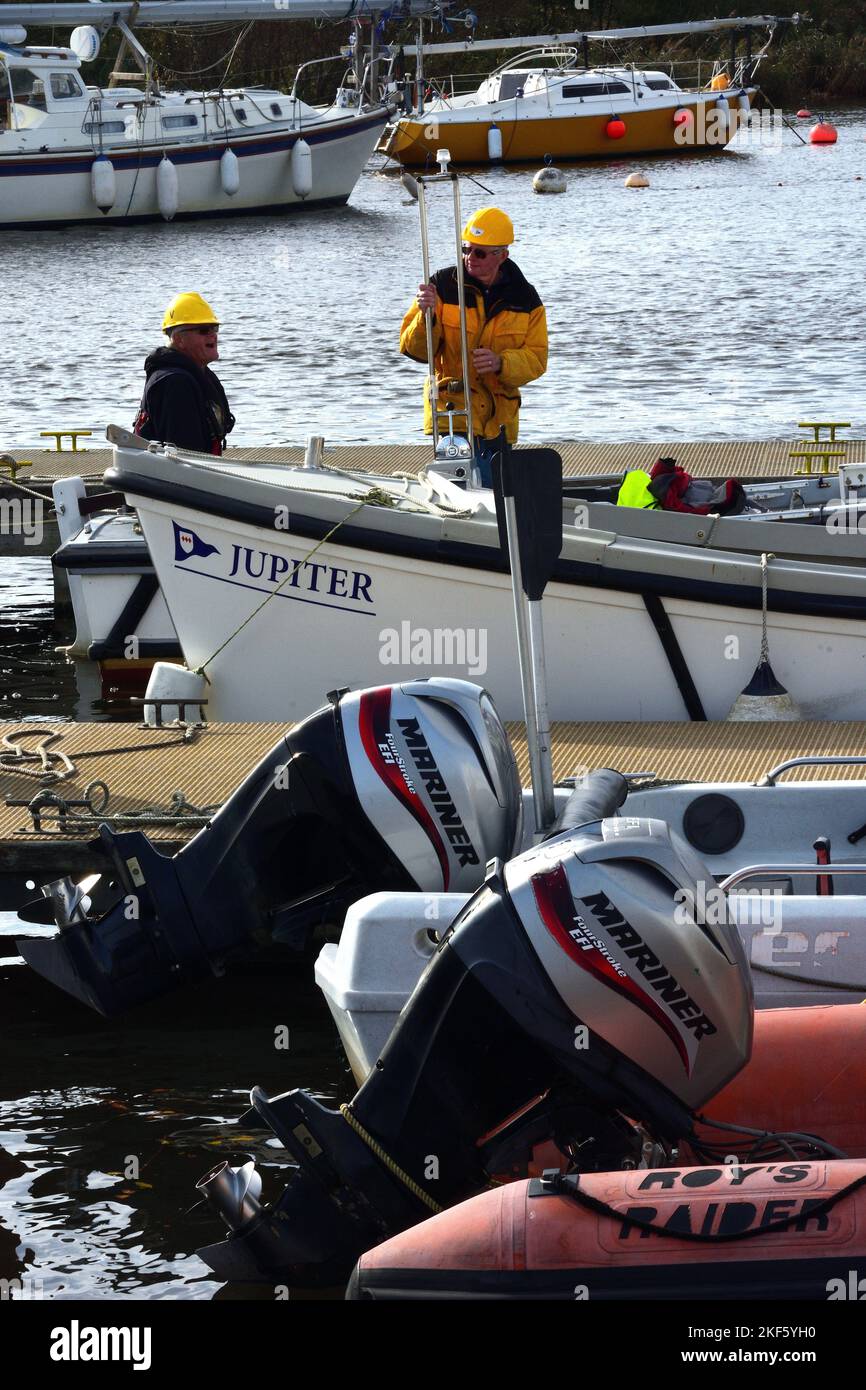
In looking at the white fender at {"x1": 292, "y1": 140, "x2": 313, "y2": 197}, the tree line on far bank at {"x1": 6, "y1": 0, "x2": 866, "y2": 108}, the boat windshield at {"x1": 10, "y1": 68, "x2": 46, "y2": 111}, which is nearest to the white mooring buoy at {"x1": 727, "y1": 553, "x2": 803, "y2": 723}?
the boat windshield at {"x1": 10, "y1": 68, "x2": 46, "y2": 111}

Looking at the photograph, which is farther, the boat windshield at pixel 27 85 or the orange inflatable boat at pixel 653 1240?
the boat windshield at pixel 27 85

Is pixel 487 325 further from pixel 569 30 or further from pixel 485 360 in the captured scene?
pixel 569 30

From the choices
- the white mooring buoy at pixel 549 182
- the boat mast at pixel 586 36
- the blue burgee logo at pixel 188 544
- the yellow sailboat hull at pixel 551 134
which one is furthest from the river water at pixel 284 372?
the boat mast at pixel 586 36

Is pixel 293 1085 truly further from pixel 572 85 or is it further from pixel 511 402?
pixel 572 85

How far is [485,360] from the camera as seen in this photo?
7.55 metres

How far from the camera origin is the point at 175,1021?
17.5 ft

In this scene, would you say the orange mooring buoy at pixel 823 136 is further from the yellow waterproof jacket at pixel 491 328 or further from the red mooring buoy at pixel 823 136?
the yellow waterproof jacket at pixel 491 328

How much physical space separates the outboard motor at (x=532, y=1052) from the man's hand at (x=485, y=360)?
4.15 m

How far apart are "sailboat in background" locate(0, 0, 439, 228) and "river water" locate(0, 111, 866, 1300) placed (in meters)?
0.61

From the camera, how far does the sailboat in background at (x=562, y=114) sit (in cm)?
4103

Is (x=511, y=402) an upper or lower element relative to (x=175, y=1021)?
upper
